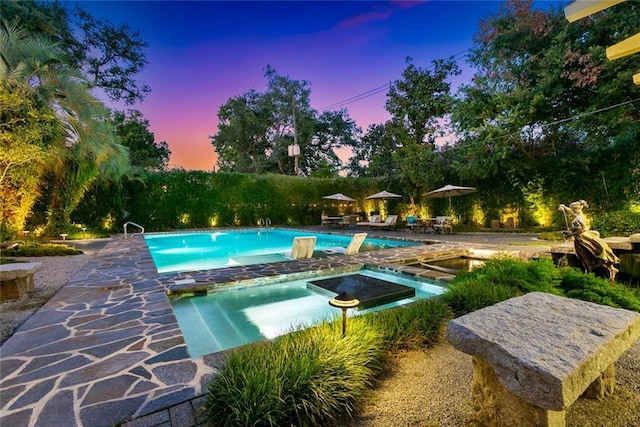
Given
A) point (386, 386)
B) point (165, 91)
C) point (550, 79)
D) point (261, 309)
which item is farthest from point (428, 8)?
point (165, 91)

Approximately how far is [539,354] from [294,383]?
1.38 metres

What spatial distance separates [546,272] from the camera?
167 inches

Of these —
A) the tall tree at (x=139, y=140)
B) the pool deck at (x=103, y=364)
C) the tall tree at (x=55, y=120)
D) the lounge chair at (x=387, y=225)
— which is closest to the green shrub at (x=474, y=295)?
the pool deck at (x=103, y=364)

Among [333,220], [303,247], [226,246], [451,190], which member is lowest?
[226,246]

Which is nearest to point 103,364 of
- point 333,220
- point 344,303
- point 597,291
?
point 344,303

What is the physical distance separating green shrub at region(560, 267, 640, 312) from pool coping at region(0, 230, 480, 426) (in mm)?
4356

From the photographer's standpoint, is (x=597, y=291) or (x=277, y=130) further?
(x=277, y=130)

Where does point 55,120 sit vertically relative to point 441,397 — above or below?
above

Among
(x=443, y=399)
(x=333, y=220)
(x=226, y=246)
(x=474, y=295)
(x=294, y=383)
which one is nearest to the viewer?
(x=294, y=383)

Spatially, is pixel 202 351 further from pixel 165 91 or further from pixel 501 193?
pixel 165 91

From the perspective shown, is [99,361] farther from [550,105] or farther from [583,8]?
[550,105]

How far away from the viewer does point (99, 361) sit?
2.42m

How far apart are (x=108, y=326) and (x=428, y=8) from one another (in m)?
Result: 14.5

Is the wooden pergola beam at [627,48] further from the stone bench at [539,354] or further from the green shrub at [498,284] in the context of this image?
the green shrub at [498,284]
